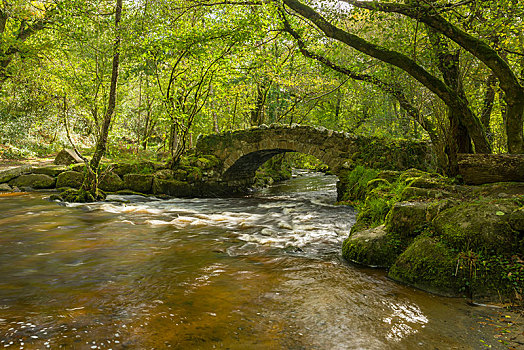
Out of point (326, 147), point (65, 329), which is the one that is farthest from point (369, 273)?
point (326, 147)

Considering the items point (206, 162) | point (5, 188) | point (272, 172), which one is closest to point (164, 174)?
point (206, 162)

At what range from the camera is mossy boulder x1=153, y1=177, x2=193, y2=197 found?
11469mm

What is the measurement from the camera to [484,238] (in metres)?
3.11

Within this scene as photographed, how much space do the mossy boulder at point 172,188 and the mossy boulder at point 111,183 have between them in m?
1.24

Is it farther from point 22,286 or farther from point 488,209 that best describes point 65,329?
point 488,209

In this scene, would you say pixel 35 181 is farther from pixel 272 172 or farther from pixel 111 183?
pixel 272 172

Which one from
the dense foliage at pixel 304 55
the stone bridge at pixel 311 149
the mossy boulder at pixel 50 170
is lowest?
the mossy boulder at pixel 50 170

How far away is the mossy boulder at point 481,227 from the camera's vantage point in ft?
9.89

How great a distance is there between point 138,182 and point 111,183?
2.99ft

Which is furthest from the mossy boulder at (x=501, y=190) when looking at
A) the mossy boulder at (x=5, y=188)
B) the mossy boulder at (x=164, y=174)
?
the mossy boulder at (x=5, y=188)

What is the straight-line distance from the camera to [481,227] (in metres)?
3.19

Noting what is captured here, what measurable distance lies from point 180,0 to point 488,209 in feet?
33.0

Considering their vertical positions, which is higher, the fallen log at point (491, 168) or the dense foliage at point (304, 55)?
the dense foliage at point (304, 55)

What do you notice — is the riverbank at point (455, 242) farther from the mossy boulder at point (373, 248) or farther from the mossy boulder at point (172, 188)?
the mossy boulder at point (172, 188)
